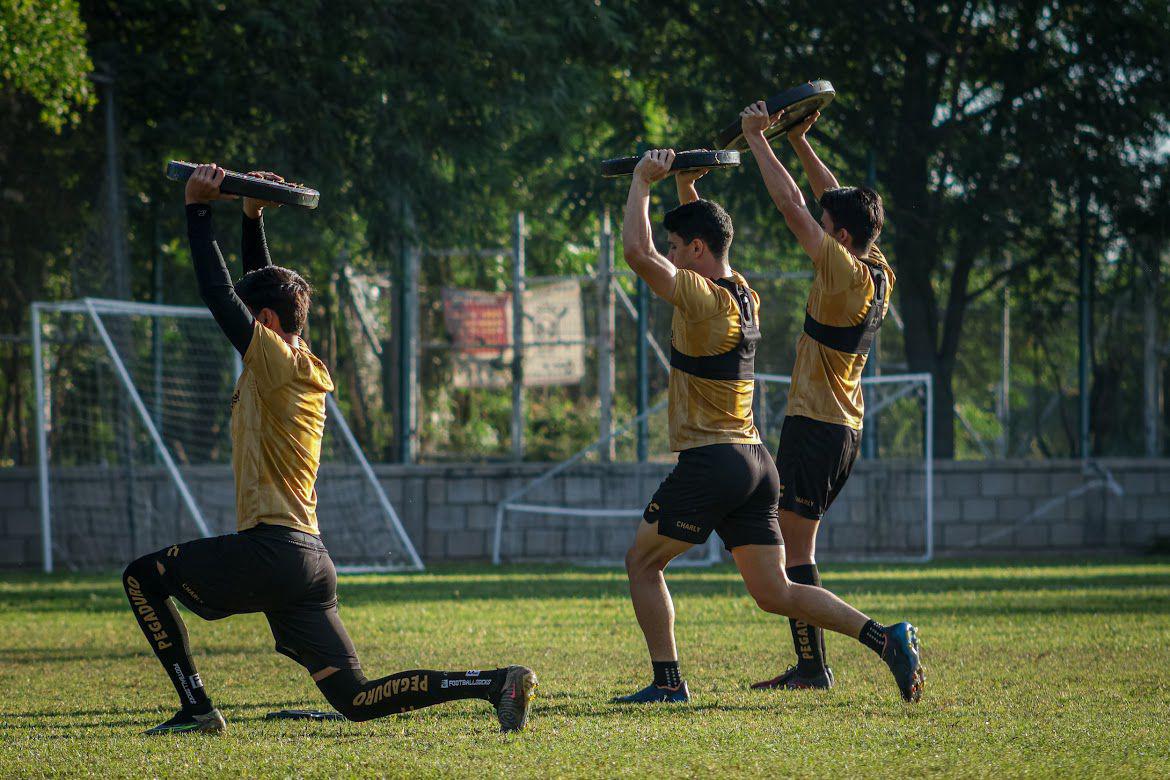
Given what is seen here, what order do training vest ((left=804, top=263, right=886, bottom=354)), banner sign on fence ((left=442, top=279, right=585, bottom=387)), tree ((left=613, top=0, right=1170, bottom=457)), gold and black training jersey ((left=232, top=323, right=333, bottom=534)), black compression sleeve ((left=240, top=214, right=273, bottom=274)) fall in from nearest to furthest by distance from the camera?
gold and black training jersey ((left=232, top=323, right=333, bottom=534)) → black compression sleeve ((left=240, top=214, right=273, bottom=274)) → training vest ((left=804, top=263, right=886, bottom=354)) → banner sign on fence ((left=442, top=279, right=585, bottom=387)) → tree ((left=613, top=0, right=1170, bottom=457))

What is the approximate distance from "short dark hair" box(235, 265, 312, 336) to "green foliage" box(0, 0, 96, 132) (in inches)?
307

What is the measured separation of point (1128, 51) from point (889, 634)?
42.4 feet

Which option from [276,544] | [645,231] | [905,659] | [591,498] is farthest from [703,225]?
[591,498]

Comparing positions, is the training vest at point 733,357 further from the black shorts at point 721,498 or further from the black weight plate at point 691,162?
the black weight plate at point 691,162

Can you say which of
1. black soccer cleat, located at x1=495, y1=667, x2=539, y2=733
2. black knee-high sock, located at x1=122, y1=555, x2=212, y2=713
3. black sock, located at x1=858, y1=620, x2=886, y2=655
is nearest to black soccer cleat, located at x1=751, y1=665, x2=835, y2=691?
black sock, located at x1=858, y1=620, x2=886, y2=655

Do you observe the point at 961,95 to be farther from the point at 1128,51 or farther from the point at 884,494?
the point at 884,494

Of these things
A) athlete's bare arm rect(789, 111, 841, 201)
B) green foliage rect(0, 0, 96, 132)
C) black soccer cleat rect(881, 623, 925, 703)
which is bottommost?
black soccer cleat rect(881, 623, 925, 703)

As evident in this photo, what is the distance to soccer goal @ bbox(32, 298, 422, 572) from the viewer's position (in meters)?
15.0

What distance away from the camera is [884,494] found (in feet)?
52.5

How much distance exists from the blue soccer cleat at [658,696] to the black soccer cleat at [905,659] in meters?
0.87

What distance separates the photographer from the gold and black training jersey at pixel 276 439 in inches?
207

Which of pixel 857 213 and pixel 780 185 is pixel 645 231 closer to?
pixel 780 185

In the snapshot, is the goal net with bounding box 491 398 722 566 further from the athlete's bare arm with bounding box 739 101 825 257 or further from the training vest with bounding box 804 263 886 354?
the athlete's bare arm with bounding box 739 101 825 257

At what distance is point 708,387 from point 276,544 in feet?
6.43
